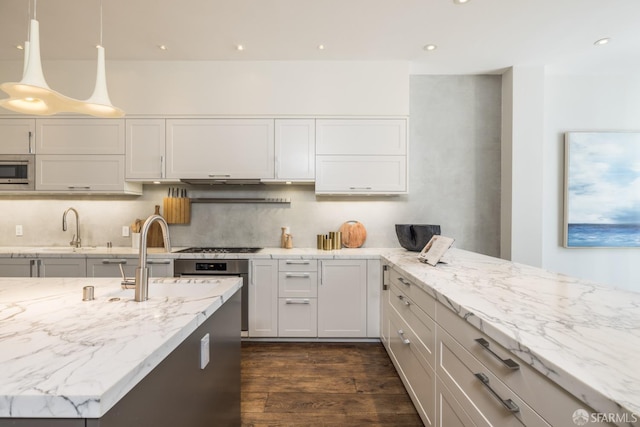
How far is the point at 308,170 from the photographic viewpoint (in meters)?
2.99

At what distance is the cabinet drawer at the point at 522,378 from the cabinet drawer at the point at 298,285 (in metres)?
1.69

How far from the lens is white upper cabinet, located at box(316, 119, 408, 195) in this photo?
2.98m


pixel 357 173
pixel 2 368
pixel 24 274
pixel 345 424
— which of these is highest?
pixel 357 173

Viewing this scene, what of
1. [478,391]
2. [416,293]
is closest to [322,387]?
[416,293]

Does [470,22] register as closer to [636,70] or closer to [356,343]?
[636,70]

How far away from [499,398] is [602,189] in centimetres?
338

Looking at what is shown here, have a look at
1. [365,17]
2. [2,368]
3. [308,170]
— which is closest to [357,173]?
[308,170]

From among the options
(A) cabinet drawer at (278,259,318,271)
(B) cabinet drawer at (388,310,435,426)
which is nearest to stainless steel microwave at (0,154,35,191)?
(A) cabinet drawer at (278,259,318,271)

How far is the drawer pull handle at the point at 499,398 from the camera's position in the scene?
88 cm

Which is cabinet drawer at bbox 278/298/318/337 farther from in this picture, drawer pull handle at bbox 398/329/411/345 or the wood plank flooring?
drawer pull handle at bbox 398/329/411/345

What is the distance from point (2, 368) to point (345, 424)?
170cm

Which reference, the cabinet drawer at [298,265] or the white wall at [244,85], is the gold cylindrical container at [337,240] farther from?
the white wall at [244,85]

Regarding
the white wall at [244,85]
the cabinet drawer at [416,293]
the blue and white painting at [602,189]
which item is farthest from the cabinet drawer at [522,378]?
the blue and white painting at [602,189]

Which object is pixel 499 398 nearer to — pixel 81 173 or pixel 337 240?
pixel 337 240
